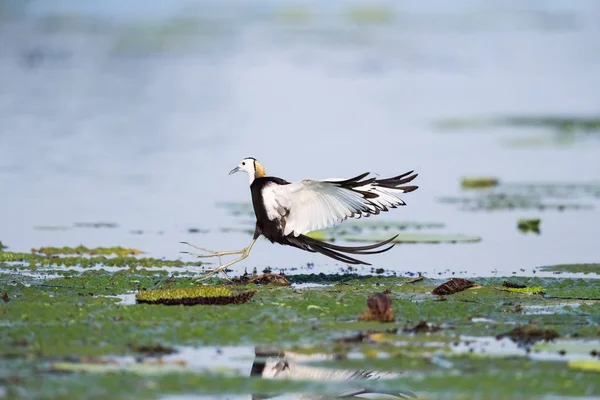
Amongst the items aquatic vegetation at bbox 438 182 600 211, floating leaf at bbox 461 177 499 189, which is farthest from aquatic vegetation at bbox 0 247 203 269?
floating leaf at bbox 461 177 499 189

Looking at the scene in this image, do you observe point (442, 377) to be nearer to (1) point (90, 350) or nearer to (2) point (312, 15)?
(1) point (90, 350)

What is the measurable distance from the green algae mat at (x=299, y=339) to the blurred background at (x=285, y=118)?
3275mm

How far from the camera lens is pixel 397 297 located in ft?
46.2

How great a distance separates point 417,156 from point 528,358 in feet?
64.6

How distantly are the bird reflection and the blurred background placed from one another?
652cm

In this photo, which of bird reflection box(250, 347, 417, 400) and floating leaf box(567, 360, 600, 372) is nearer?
bird reflection box(250, 347, 417, 400)

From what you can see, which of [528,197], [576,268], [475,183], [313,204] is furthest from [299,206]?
[475,183]

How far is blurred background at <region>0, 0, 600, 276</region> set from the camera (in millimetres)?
21406

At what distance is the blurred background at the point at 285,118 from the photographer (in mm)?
21406

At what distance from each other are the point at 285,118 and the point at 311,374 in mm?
27081

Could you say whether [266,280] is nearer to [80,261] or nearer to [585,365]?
[80,261]

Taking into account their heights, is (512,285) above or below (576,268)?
below

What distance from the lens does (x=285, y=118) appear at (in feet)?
122

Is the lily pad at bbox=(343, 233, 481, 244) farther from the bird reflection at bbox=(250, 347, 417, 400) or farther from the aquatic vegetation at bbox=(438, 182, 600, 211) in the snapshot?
the bird reflection at bbox=(250, 347, 417, 400)
